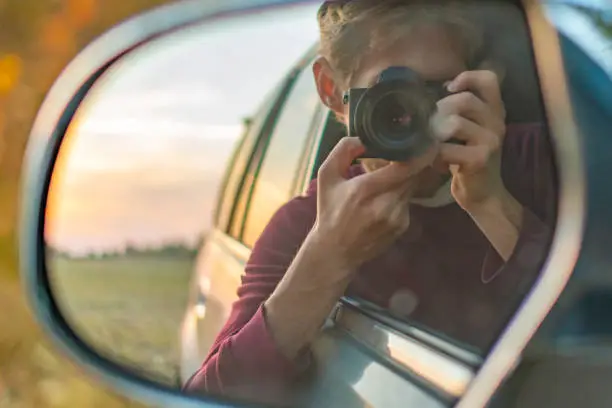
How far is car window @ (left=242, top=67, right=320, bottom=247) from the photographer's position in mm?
670

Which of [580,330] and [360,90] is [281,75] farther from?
[580,330]

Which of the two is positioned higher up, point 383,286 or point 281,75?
point 281,75

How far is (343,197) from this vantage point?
2.10 ft

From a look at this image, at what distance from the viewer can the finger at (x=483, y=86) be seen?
62 centimetres

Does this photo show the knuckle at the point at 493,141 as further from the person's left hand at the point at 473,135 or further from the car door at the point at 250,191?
the car door at the point at 250,191

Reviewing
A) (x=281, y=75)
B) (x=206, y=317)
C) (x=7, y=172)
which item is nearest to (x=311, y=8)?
(x=281, y=75)

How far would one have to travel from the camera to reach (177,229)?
70cm

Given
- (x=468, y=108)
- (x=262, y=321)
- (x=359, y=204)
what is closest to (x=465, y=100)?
(x=468, y=108)

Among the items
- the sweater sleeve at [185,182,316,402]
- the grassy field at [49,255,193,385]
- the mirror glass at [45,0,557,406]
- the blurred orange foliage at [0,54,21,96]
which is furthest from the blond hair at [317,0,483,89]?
the blurred orange foliage at [0,54,21,96]

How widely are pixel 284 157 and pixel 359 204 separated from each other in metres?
0.09

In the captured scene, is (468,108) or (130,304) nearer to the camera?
(468,108)

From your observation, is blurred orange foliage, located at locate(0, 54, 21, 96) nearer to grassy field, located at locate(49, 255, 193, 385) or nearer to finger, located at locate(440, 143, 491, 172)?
grassy field, located at locate(49, 255, 193, 385)

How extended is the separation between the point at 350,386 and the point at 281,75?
0.89 ft

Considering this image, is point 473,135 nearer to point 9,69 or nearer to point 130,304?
point 130,304
